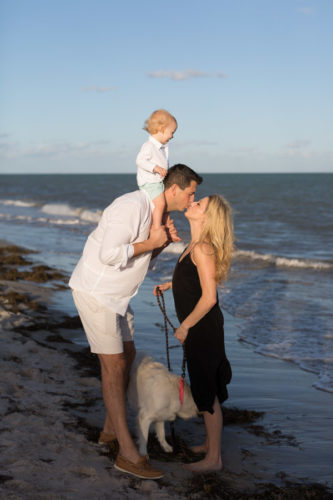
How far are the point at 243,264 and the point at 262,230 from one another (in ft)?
30.7

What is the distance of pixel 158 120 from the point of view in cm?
454

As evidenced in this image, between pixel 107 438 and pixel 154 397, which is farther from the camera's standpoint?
pixel 107 438

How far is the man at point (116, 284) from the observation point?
10.6 feet

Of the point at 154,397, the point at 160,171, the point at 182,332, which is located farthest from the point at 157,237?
the point at 154,397

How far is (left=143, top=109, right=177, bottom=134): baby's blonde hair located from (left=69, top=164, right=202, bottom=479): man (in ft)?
4.23

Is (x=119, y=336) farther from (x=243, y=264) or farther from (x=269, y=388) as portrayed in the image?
(x=243, y=264)

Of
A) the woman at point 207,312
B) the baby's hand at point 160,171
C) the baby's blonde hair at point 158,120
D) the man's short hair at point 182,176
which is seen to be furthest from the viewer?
the baby's blonde hair at point 158,120

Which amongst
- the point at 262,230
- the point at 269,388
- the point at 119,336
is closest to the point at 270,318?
the point at 269,388

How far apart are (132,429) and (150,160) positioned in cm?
217

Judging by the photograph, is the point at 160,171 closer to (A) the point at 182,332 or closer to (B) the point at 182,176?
(B) the point at 182,176

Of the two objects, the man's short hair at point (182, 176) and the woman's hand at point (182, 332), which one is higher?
the man's short hair at point (182, 176)

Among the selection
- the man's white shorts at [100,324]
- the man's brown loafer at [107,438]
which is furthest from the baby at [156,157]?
the man's brown loafer at [107,438]

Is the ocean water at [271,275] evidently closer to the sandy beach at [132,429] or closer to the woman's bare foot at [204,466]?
the sandy beach at [132,429]

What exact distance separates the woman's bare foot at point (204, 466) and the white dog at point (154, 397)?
0.32m
